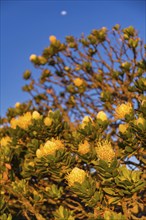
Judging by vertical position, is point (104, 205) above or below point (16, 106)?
below

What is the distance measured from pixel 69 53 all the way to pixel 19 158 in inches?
121

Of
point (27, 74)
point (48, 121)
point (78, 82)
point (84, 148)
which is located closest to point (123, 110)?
A: point (84, 148)

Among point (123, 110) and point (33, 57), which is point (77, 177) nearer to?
point (123, 110)

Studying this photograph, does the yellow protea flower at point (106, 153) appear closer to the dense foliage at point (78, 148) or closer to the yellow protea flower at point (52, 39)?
the dense foliage at point (78, 148)

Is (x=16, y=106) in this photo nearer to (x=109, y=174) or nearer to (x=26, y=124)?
(x=26, y=124)

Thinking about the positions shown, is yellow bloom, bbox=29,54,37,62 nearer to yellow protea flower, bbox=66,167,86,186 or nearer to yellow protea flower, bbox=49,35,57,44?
yellow protea flower, bbox=49,35,57,44

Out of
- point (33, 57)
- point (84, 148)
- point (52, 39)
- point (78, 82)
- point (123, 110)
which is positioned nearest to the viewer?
point (84, 148)

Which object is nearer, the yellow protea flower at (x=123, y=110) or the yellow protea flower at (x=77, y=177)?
the yellow protea flower at (x=77, y=177)

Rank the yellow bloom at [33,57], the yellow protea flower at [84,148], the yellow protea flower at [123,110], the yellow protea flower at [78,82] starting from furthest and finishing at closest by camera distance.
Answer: the yellow bloom at [33,57], the yellow protea flower at [78,82], the yellow protea flower at [123,110], the yellow protea flower at [84,148]

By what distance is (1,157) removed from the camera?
389cm

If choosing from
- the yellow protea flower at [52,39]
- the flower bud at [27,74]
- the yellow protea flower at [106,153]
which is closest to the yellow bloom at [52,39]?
the yellow protea flower at [52,39]

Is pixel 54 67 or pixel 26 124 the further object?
pixel 54 67

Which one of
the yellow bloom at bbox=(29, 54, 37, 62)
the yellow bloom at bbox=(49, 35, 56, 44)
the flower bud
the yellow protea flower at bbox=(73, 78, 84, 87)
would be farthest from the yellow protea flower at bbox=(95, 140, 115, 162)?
the flower bud

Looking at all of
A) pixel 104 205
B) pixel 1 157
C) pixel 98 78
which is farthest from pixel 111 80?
pixel 104 205
